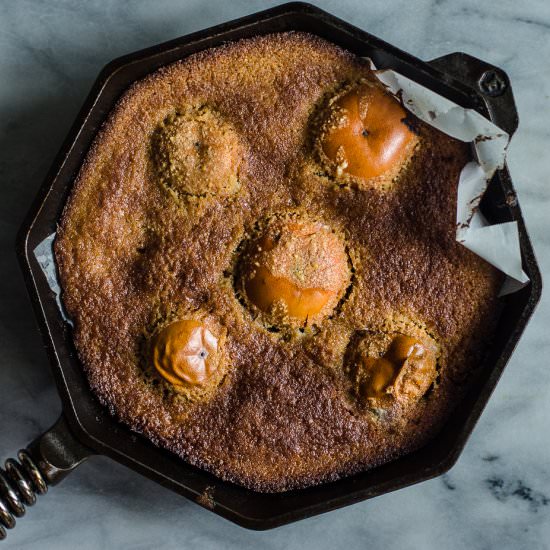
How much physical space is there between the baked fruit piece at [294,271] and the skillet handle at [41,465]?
0.60 metres

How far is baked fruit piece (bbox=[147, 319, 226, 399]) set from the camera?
77.0 inches

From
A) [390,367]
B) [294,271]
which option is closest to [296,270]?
[294,271]

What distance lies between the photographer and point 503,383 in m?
2.34

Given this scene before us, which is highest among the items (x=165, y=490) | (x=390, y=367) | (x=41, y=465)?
(x=390, y=367)

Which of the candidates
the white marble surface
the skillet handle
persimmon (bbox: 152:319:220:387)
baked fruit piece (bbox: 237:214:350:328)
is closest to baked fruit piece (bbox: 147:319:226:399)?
persimmon (bbox: 152:319:220:387)

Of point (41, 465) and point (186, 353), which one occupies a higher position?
point (186, 353)

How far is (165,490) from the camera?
236 centimetres

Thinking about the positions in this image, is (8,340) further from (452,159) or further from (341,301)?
(452,159)

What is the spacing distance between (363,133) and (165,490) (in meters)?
1.26

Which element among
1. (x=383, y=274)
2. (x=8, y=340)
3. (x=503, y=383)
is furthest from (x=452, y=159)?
(x=8, y=340)

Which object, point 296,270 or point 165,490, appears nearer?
point 296,270

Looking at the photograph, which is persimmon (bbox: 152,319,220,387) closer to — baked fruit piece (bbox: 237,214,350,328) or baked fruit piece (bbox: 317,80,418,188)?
baked fruit piece (bbox: 237,214,350,328)

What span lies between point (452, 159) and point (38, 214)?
1105 mm

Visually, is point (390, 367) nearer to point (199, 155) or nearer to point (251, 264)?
point (251, 264)
